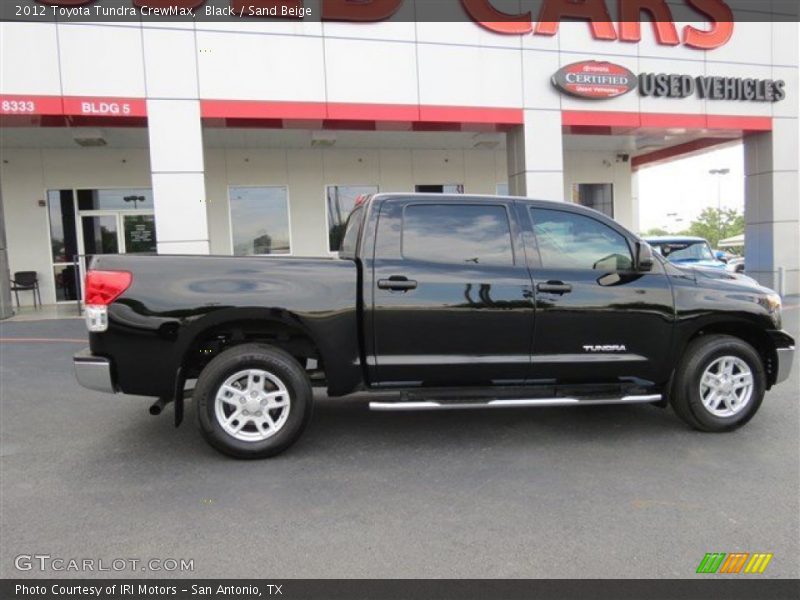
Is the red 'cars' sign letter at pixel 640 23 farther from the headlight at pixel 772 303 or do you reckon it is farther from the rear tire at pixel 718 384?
the rear tire at pixel 718 384

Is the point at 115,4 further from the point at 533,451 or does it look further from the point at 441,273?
the point at 533,451

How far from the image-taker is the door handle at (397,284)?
4293 mm

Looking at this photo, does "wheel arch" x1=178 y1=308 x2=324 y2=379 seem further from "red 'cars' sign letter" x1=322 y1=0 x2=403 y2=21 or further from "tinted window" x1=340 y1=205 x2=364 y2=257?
"red 'cars' sign letter" x1=322 y1=0 x2=403 y2=21

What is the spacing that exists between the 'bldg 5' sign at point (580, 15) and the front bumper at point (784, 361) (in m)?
9.28

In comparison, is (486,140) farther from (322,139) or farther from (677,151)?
(677,151)

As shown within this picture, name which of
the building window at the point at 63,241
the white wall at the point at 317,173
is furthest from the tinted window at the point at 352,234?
the building window at the point at 63,241

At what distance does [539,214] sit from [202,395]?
293 centimetres

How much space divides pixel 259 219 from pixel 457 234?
12265 mm

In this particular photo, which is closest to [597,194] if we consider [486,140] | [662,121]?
[486,140]

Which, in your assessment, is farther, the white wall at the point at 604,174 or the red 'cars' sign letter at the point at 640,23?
the white wall at the point at 604,174

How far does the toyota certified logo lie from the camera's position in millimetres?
12242

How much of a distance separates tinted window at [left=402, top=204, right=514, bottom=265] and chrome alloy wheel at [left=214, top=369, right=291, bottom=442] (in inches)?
55.7

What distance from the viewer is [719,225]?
245 feet
